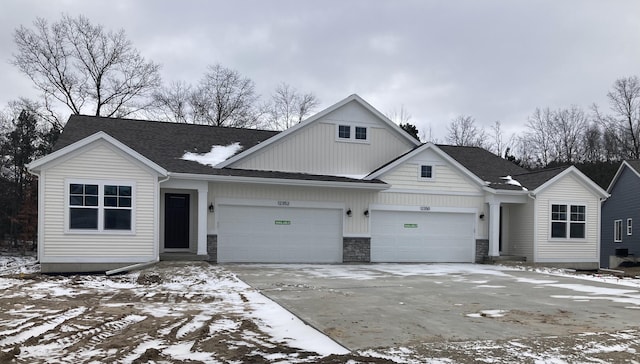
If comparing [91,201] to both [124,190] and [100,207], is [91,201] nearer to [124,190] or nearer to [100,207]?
[100,207]

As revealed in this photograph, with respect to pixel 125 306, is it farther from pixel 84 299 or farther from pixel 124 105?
pixel 124 105

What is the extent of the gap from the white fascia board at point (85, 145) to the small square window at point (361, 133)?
23.6 ft

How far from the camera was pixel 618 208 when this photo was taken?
28812 millimetres

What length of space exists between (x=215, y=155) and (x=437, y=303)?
34.6ft

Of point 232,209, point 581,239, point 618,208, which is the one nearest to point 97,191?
point 232,209

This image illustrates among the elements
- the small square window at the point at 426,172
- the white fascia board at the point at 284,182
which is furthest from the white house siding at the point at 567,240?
the white fascia board at the point at 284,182

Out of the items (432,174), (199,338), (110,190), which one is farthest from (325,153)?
(199,338)

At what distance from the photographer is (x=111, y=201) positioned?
1417 cm

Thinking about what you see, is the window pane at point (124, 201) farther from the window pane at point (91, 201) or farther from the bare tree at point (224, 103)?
the bare tree at point (224, 103)

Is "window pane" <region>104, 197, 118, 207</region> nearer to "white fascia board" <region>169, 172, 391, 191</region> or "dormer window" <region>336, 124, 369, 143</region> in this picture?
"white fascia board" <region>169, 172, 391, 191</region>

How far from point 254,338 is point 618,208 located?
28657mm

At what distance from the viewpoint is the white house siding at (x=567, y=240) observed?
744 inches

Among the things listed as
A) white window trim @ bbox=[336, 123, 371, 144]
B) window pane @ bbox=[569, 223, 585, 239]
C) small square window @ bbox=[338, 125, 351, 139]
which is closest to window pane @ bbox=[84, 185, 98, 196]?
white window trim @ bbox=[336, 123, 371, 144]

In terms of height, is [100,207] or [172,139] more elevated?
[172,139]
